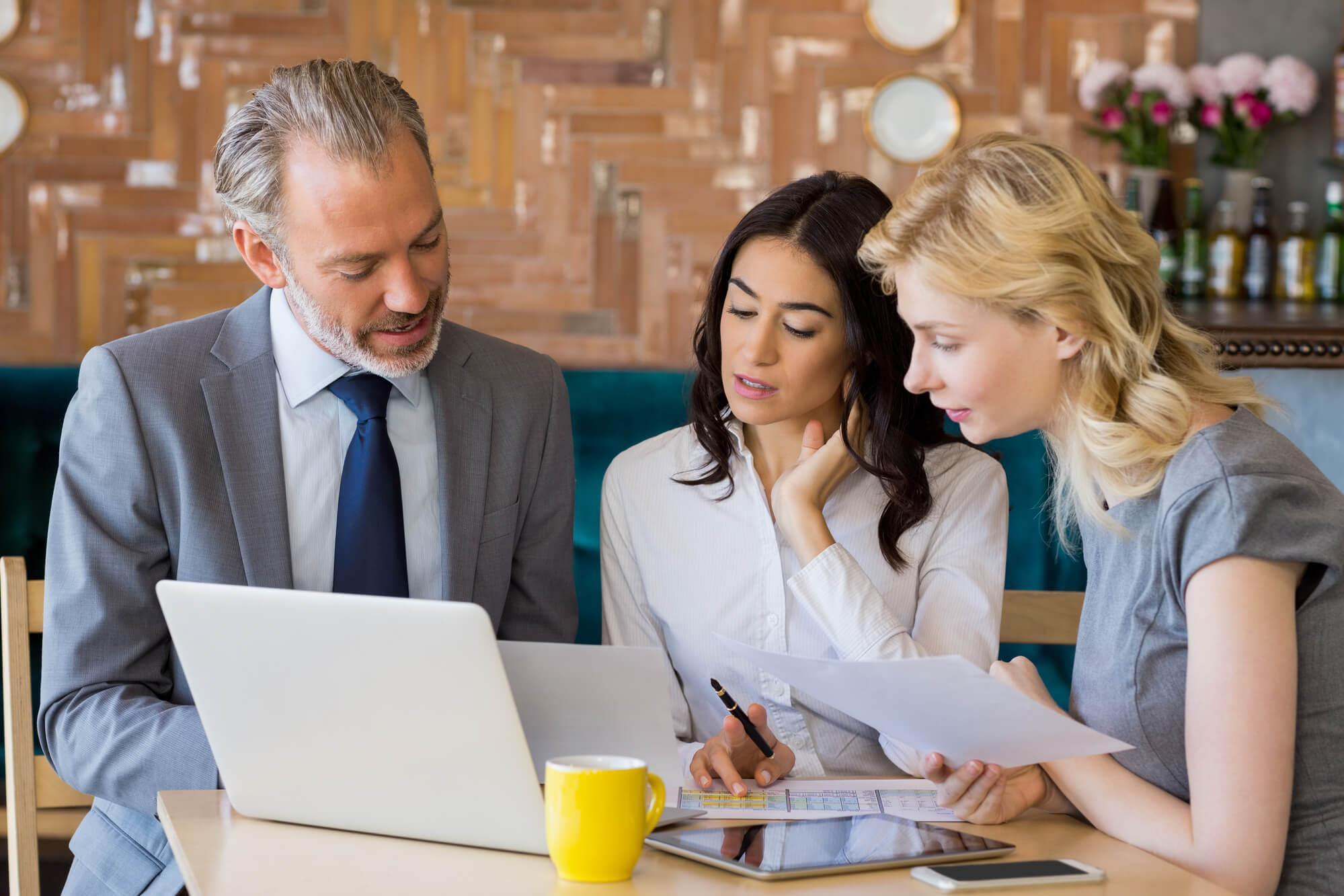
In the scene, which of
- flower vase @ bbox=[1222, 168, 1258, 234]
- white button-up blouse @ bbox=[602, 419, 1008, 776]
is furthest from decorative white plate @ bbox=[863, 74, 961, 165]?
white button-up blouse @ bbox=[602, 419, 1008, 776]

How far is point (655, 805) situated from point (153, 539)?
75 cm

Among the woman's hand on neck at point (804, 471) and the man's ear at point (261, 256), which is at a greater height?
the man's ear at point (261, 256)

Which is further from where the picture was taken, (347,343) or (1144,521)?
(347,343)

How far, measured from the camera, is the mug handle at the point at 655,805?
101 cm

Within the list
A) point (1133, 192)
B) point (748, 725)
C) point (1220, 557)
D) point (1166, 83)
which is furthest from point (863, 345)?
point (1166, 83)

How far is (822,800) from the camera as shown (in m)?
1.21

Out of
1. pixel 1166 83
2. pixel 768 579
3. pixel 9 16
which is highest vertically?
pixel 9 16

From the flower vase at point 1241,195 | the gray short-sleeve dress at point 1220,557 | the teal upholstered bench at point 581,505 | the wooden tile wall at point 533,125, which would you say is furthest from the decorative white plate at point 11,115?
the gray short-sleeve dress at point 1220,557

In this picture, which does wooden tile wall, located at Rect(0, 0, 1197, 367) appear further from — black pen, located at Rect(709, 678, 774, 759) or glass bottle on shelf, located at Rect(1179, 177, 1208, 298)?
black pen, located at Rect(709, 678, 774, 759)

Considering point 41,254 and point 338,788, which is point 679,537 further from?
point 41,254

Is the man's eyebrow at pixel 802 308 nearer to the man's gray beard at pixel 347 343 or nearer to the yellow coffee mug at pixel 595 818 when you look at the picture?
the man's gray beard at pixel 347 343

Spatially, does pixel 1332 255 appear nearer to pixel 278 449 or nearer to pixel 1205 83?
pixel 1205 83

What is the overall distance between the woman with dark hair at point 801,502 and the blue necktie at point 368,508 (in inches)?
13.1

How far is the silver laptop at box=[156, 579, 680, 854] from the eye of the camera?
39.0 inches
